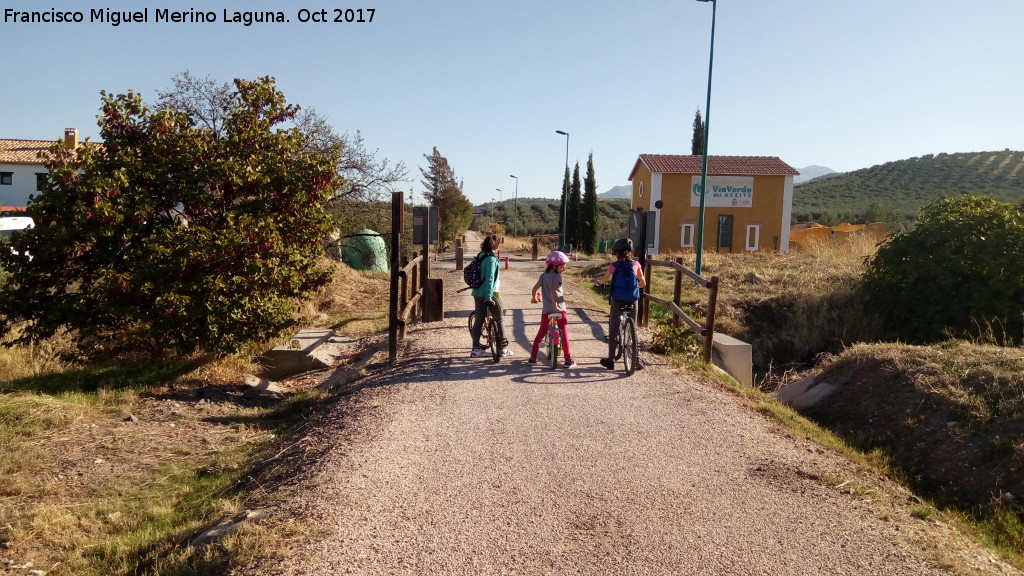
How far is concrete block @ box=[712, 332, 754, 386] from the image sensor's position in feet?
34.5

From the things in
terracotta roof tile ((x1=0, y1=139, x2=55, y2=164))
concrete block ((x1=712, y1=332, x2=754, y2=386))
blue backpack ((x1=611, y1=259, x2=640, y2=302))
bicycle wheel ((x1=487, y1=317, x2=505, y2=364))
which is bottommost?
concrete block ((x1=712, y1=332, x2=754, y2=386))

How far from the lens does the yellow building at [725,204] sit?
38812mm

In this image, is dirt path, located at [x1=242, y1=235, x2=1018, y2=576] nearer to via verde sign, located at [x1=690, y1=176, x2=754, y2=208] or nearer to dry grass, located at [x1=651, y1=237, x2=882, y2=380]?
dry grass, located at [x1=651, y1=237, x2=882, y2=380]

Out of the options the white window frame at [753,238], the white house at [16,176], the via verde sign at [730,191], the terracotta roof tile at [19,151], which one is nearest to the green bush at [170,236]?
the via verde sign at [730,191]

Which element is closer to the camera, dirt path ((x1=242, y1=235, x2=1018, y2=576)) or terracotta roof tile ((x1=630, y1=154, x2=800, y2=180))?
dirt path ((x1=242, y1=235, x2=1018, y2=576))

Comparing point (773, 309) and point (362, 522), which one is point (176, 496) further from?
point (773, 309)

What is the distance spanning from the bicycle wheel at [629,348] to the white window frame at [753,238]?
32583 millimetres

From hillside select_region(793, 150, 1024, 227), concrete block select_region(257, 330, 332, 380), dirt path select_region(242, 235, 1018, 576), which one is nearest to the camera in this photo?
dirt path select_region(242, 235, 1018, 576)

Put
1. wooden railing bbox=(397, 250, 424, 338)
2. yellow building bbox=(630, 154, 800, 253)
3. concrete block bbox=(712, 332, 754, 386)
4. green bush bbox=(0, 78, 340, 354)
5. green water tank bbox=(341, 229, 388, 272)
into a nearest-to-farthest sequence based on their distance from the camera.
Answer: green bush bbox=(0, 78, 340, 354)
wooden railing bbox=(397, 250, 424, 338)
concrete block bbox=(712, 332, 754, 386)
green water tank bbox=(341, 229, 388, 272)
yellow building bbox=(630, 154, 800, 253)

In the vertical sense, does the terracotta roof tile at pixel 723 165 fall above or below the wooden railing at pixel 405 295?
above

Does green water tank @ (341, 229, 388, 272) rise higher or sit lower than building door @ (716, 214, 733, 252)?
lower

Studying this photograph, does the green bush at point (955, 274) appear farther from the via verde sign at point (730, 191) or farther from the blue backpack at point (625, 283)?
the via verde sign at point (730, 191)

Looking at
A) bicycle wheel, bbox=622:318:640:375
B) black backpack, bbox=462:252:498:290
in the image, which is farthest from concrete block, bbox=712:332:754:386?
black backpack, bbox=462:252:498:290

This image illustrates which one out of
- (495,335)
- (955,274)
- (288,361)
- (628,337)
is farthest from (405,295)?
(955,274)
